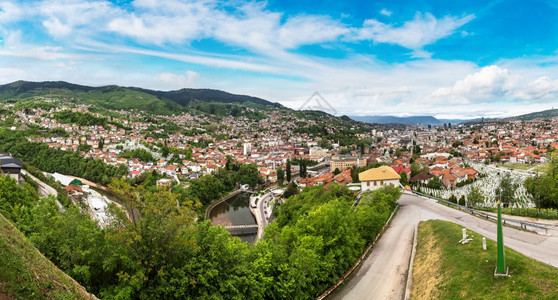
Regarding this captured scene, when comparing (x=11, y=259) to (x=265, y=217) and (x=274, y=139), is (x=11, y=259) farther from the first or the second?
(x=274, y=139)

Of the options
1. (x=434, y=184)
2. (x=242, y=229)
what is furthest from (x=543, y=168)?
(x=242, y=229)

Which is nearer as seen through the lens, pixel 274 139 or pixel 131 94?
pixel 274 139

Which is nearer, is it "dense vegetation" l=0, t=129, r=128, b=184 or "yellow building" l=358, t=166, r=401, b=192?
"yellow building" l=358, t=166, r=401, b=192

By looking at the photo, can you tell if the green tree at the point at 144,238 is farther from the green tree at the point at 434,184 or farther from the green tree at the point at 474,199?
the green tree at the point at 434,184

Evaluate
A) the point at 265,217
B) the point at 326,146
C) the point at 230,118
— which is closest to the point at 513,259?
the point at 265,217

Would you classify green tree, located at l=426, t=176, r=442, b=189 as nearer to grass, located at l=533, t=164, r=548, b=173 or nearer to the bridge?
grass, located at l=533, t=164, r=548, b=173

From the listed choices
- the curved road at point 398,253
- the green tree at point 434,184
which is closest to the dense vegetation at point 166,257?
the curved road at point 398,253

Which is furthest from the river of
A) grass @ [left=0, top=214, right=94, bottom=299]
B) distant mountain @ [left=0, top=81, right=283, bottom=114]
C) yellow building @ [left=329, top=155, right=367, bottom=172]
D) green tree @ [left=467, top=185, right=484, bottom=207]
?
distant mountain @ [left=0, top=81, right=283, bottom=114]
